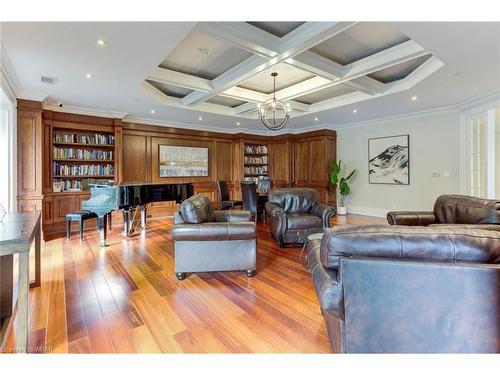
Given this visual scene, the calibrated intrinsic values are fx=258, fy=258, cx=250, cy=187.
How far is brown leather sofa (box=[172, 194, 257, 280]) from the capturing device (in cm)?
272

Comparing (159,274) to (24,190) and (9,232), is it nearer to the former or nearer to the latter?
(9,232)

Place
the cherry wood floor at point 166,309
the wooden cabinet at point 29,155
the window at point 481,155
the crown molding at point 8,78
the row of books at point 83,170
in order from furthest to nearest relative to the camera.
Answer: the row of books at point 83,170
the window at point 481,155
the wooden cabinet at point 29,155
the crown molding at point 8,78
the cherry wood floor at point 166,309

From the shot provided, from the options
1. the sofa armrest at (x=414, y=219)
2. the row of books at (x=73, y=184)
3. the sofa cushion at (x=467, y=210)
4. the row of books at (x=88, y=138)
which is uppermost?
the row of books at (x=88, y=138)

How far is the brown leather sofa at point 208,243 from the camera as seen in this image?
2.72m

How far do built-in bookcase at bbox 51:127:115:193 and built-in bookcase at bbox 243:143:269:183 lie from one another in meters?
3.81

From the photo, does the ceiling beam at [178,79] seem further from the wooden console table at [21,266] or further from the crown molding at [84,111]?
the wooden console table at [21,266]

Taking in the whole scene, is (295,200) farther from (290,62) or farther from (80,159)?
(80,159)

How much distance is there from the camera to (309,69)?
3.64m

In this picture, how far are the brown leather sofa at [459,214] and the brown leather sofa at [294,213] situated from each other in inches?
37.5

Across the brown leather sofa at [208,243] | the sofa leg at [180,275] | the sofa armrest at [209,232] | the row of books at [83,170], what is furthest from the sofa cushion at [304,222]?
the row of books at [83,170]

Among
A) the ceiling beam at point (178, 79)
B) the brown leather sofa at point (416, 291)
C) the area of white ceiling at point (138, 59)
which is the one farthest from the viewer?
the ceiling beam at point (178, 79)

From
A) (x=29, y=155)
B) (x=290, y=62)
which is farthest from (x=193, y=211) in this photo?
(x=29, y=155)

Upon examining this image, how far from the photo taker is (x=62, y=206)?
5.20m
